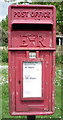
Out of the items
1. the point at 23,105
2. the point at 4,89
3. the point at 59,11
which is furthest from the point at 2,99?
the point at 59,11

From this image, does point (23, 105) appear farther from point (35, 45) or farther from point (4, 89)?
point (4, 89)

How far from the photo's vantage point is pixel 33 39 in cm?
373

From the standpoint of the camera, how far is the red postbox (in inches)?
145

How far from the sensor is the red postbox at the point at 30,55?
369cm

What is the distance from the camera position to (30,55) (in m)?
3.72

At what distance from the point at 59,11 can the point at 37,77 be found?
54.3 ft

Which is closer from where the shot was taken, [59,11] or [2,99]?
[2,99]

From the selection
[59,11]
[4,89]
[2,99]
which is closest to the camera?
[2,99]

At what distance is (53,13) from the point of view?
3723mm

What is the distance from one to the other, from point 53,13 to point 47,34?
29 centimetres

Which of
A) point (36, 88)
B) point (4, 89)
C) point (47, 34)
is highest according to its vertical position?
point (47, 34)

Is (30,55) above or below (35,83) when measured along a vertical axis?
above

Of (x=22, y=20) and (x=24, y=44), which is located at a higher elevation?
(x=22, y=20)

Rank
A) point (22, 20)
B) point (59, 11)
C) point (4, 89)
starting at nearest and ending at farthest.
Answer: point (22, 20) → point (4, 89) → point (59, 11)
